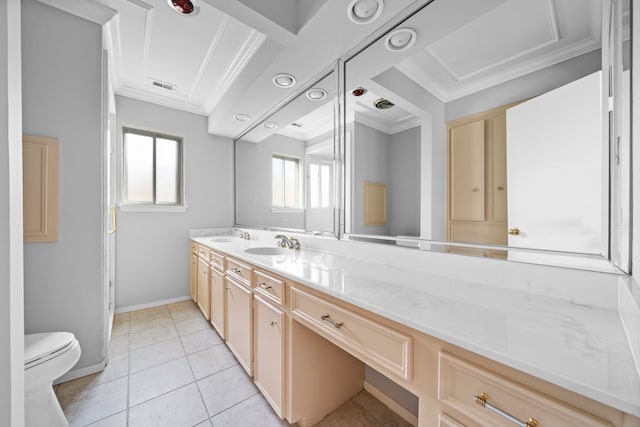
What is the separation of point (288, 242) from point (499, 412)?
5.58ft

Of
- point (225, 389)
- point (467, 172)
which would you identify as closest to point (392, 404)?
point (225, 389)

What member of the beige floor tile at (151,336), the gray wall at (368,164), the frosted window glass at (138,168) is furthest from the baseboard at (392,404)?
the frosted window glass at (138,168)

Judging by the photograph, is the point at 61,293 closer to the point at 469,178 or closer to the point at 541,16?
the point at 469,178

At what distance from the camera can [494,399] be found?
21.2 inches

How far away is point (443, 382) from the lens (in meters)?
0.62

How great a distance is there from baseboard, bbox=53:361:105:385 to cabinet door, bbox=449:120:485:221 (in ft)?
8.25

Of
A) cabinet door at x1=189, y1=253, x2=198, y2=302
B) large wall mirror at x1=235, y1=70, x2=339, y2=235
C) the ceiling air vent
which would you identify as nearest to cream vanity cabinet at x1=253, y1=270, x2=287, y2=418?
large wall mirror at x1=235, y1=70, x2=339, y2=235

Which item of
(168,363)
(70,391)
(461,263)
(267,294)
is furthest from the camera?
(168,363)

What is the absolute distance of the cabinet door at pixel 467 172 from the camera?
107 centimetres

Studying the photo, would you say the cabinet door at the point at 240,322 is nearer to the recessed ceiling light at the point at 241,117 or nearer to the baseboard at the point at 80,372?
the baseboard at the point at 80,372

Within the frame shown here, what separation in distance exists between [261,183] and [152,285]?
180 cm

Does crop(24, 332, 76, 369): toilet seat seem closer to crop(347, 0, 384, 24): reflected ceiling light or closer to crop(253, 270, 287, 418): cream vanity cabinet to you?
crop(253, 270, 287, 418): cream vanity cabinet

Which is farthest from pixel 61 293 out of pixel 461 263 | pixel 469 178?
pixel 469 178

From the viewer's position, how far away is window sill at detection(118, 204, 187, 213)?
2.76 m
